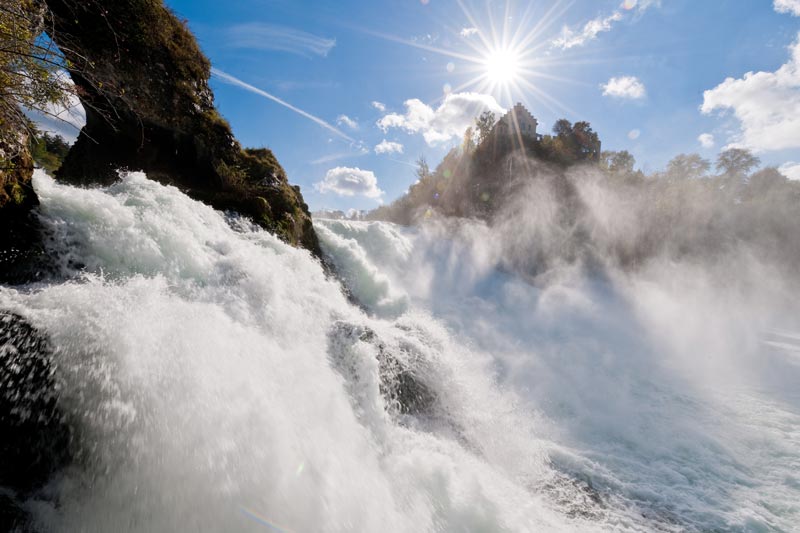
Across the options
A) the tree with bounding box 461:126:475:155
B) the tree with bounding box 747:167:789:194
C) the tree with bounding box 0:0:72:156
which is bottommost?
the tree with bounding box 0:0:72:156

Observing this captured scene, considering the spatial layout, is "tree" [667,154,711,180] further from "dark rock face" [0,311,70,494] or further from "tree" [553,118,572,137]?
"dark rock face" [0,311,70,494]

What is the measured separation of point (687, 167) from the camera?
41094 millimetres

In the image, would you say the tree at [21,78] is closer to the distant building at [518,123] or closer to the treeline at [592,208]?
the treeline at [592,208]

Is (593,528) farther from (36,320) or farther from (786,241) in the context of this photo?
(786,241)

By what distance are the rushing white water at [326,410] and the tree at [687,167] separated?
1702 inches

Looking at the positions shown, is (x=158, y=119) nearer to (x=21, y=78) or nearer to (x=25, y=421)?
(x=21, y=78)

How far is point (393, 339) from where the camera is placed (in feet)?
20.0

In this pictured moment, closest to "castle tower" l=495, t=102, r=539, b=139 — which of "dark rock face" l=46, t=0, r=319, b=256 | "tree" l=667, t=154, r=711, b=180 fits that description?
"tree" l=667, t=154, r=711, b=180

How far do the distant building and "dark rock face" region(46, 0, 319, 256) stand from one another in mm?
30078

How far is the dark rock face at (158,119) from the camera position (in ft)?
21.9

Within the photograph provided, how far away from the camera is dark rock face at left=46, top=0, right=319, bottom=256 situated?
21.9 ft


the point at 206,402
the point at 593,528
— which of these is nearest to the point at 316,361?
the point at 206,402

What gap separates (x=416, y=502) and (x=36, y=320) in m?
3.92

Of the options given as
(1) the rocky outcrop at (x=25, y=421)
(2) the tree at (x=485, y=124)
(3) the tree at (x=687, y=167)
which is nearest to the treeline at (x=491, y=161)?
(2) the tree at (x=485, y=124)
